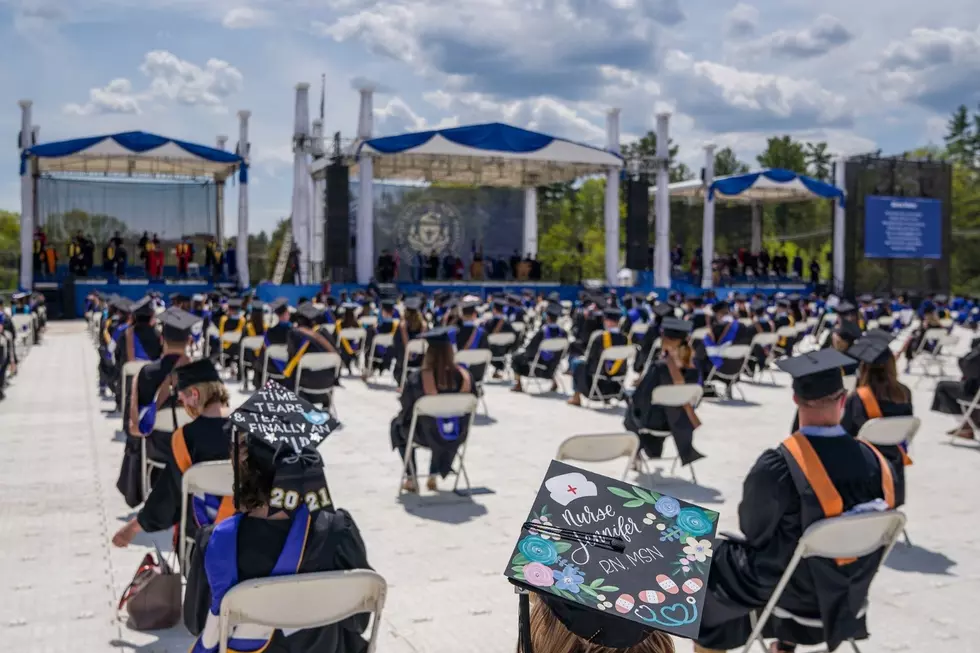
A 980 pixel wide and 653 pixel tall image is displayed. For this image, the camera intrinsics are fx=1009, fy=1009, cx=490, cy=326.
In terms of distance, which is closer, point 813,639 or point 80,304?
point 813,639

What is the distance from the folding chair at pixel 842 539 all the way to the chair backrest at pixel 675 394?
12.8 ft

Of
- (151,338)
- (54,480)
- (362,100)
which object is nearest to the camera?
(54,480)

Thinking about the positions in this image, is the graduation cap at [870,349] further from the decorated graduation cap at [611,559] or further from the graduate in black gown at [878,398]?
the decorated graduation cap at [611,559]

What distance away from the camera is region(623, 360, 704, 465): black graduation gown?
7.80 meters

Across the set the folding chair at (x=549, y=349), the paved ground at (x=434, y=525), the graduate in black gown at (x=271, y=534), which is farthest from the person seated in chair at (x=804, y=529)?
the folding chair at (x=549, y=349)

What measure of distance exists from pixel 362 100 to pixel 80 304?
10259 millimetres

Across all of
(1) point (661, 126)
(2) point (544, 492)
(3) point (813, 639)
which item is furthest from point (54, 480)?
(1) point (661, 126)

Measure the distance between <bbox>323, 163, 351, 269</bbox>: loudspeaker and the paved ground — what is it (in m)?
16.5

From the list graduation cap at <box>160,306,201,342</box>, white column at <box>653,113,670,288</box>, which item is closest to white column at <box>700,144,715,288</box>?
white column at <box>653,113,670,288</box>

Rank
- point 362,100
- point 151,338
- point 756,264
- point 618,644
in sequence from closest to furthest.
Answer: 1. point 618,644
2. point 151,338
3. point 362,100
4. point 756,264

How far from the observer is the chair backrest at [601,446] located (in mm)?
5305

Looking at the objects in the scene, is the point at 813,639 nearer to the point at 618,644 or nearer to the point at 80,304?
the point at 618,644

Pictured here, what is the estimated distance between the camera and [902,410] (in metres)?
6.34

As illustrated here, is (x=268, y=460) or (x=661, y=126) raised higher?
(x=661, y=126)
